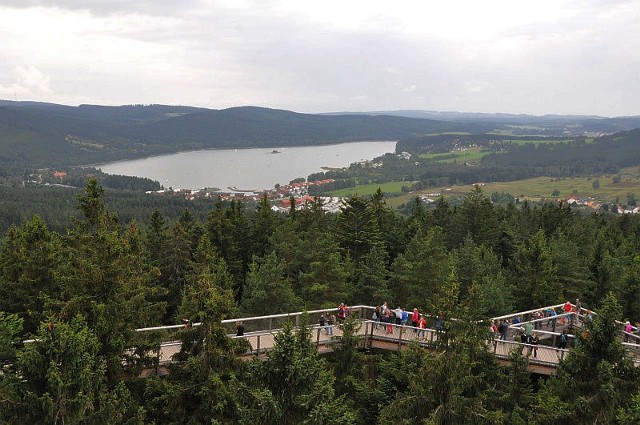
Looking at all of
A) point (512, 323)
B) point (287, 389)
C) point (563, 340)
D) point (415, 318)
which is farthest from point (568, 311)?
point (287, 389)

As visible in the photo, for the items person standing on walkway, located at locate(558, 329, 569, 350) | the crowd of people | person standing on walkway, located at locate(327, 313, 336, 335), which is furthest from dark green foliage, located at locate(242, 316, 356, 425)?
person standing on walkway, located at locate(558, 329, 569, 350)

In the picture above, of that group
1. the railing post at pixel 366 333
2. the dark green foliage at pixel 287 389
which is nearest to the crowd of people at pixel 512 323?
the railing post at pixel 366 333

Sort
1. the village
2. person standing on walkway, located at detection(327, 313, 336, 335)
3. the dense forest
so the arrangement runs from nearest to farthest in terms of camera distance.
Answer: the dense forest
person standing on walkway, located at detection(327, 313, 336, 335)
the village

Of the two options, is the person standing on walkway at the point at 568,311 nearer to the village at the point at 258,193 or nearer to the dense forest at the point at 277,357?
the dense forest at the point at 277,357

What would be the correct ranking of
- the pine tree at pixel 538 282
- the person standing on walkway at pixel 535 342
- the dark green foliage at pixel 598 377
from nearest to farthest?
the dark green foliage at pixel 598 377, the person standing on walkway at pixel 535 342, the pine tree at pixel 538 282

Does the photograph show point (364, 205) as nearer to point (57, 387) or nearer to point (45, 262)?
point (45, 262)

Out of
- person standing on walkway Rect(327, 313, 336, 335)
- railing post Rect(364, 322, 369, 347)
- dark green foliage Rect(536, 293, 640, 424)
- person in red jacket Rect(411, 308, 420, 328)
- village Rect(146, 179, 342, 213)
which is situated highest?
dark green foliage Rect(536, 293, 640, 424)

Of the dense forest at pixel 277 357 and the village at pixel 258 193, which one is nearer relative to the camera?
the dense forest at pixel 277 357

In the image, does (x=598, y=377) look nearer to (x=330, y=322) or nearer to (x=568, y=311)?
(x=330, y=322)

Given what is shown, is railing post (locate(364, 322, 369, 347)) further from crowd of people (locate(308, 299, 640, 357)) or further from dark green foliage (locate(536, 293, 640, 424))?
dark green foliage (locate(536, 293, 640, 424))

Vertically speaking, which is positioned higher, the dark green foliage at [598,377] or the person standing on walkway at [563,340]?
the dark green foliage at [598,377]

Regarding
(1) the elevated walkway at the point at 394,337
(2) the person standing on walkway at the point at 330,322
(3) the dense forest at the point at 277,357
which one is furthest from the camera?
(2) the person standing on walkway at the point at 330,322

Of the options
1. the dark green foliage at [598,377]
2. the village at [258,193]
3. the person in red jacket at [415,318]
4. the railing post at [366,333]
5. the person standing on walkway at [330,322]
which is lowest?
the village at [258,193]

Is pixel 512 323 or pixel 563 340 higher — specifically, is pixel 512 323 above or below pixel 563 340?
below
